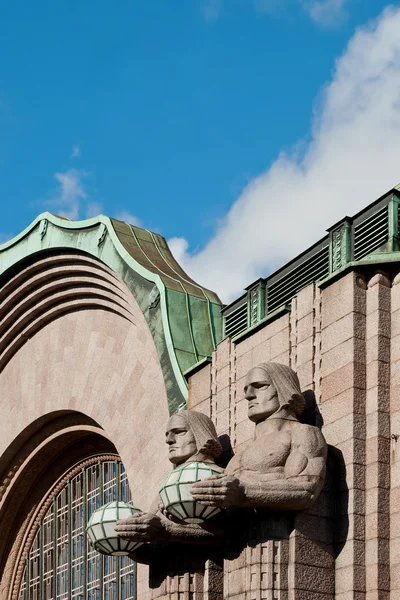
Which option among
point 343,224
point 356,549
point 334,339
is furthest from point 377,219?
point 356,549

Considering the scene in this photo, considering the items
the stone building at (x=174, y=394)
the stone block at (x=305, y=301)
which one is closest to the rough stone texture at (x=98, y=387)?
the stone building at (x=174, y=394)

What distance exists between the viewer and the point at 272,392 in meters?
13.3

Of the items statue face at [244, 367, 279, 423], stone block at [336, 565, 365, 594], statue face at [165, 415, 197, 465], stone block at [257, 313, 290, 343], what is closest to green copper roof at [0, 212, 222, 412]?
statue face at [165, 415, 197, 465]

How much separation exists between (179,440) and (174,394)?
6.29 ft

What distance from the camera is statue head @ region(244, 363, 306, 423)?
43.4ft

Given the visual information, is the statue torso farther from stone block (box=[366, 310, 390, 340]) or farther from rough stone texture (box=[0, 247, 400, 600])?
stone block (box=[366, 310, 390, 340])

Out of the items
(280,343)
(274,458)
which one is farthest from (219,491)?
(280,343)

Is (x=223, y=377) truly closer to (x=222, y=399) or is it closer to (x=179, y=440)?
(x=222, y=399)

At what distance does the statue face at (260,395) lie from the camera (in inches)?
523

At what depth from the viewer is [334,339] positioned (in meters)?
13.3

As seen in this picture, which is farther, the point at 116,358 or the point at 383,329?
the point at 116,358

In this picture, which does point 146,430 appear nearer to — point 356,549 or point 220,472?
point 220,472

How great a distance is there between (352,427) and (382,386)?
1.53 ft

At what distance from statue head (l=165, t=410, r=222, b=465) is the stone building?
344 mm
